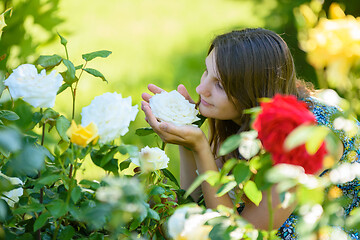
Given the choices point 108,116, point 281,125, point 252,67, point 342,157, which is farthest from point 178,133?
point 281,125

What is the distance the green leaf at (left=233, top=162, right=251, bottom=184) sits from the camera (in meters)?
0.88

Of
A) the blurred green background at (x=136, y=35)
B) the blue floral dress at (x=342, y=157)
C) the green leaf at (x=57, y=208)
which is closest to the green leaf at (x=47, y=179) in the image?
the green leaf at (x=57, y=208)

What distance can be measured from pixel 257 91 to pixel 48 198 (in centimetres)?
72

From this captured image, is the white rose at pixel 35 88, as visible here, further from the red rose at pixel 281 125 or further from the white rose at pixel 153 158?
the red rose at pixel 281 125

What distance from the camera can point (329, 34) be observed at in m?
0.74

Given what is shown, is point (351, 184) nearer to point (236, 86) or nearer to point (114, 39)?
point (236, 86)

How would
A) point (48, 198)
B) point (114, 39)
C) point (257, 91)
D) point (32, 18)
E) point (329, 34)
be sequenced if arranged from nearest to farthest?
point (329, 34) < point (48, 198) < point (257, 91) < point (32, 18) < point (114, 39)

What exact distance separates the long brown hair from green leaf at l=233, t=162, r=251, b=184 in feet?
2.24

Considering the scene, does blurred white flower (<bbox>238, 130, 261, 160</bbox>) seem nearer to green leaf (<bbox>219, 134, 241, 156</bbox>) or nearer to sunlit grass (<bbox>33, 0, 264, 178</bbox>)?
green leaf (<bbox>219, 134, 241, 156</bbox>)

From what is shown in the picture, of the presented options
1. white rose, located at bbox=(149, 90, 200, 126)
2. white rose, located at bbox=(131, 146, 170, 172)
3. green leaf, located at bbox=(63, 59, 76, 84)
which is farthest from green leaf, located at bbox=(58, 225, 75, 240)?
white rose, located at bbox=(149, 90, 200, 126)

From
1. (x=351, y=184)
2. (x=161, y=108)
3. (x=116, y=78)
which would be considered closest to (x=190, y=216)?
(x=161, y=108)

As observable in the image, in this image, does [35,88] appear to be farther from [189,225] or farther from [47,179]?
[189,225]

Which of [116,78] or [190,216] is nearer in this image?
[190,216]

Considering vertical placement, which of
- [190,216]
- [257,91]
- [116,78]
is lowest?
[116,78]
